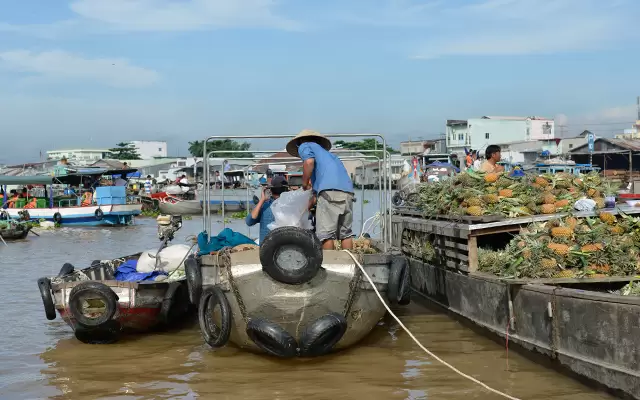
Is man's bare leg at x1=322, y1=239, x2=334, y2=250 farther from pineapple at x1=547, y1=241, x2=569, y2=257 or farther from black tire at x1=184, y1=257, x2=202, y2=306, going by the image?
pineapple at x1=547, y1=241, x2=569, y2=257

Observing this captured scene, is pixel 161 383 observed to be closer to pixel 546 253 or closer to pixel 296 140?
pixel 296 140

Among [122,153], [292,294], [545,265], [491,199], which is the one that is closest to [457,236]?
[491,199]

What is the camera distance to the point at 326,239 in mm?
7477

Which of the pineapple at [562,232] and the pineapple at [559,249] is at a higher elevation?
the pineapple at [562,232]

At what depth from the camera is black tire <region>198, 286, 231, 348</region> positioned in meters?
6.78

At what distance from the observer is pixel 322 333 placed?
6.48 metres

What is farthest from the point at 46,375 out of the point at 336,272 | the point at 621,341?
the point at 621,341

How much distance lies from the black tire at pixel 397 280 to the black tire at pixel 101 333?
3.04 meters

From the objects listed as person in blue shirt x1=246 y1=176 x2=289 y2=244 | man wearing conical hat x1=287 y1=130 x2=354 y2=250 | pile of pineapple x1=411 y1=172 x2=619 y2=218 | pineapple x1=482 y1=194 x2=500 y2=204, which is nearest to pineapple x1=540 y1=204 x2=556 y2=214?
pile of pineapple x1=411 y1=172 x2=619 y2=218

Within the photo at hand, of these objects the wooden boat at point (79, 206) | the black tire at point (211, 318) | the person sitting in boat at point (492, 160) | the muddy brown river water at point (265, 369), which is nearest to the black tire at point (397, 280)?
the muddy brown river water at point (265, 369)

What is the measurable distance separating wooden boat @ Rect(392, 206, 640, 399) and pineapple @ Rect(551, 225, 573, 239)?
45 centimetres

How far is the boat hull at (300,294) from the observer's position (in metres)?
6.50

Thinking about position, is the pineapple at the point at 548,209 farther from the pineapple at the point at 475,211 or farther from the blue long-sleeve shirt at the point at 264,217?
the blue long-sleeve shirt at the point at 264,217

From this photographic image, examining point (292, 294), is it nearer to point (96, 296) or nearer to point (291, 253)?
point (291, 253)
